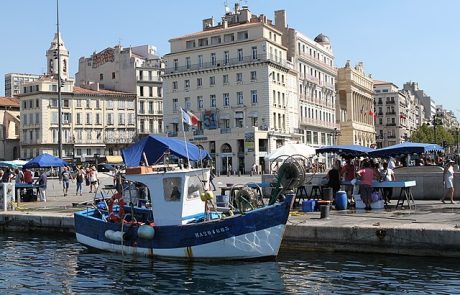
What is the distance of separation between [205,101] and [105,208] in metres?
61.7

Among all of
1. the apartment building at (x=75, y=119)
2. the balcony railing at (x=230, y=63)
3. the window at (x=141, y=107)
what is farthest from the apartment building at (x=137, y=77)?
the balcony railing at (x=230, y=63)

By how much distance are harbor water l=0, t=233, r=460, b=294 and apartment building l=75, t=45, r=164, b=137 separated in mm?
86275

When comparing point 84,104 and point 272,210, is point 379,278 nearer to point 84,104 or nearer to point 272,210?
point 272,210

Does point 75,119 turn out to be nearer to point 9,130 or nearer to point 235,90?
point 9,130

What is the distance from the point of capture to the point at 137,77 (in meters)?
104

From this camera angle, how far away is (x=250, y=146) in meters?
77.0

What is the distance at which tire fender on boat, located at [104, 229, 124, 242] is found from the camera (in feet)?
63.0

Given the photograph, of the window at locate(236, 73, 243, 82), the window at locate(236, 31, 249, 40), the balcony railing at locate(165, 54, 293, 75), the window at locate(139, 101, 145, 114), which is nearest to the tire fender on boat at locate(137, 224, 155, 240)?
the balcony railing at locate(165, 54, 293, 75)

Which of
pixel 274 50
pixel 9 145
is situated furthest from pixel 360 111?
pixel 9 145

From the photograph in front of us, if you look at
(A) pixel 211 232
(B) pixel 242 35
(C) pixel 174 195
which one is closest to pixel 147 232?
(C) pixel 174 195

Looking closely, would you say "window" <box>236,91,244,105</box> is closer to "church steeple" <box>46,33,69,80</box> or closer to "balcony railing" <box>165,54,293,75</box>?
"balcony railing" <box>165,54,293,75</box>

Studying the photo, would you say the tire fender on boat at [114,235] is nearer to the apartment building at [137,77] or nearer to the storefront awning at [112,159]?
the storefront awning at [112,159]

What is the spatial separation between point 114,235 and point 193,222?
2884 mm

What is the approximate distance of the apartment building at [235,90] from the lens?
78688 mm
